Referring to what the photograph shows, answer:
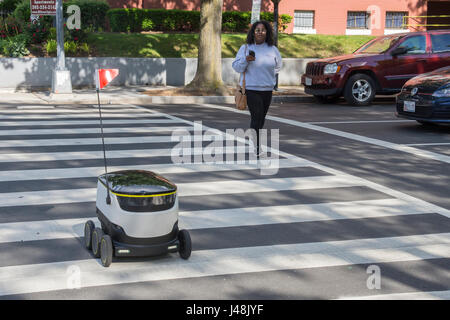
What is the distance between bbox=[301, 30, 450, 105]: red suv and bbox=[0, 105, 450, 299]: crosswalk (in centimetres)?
765

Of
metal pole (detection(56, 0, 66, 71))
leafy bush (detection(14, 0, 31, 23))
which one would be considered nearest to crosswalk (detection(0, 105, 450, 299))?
metal pole (detection(56, 0, 66, 71))

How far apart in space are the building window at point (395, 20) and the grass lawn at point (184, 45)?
6.38m

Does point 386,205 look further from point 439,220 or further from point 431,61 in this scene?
point 431,61

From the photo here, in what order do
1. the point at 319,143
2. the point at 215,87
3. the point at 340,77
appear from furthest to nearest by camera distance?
1. the point at 215,87
2. the point at 340,77
3. the point at 319,143

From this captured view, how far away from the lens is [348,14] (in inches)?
1219

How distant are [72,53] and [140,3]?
7.78 m

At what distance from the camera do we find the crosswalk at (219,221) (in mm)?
4777

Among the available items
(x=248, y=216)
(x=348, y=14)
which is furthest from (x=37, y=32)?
(x=248, y=216)

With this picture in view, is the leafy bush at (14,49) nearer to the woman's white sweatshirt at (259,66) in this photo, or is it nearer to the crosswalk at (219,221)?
the crosswalk at (219,221)

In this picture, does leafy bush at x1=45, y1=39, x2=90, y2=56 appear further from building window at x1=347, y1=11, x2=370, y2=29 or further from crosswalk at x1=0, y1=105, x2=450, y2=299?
building window at x1=347, y1=11, x2=370, y2=29

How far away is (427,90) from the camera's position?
12.0 meters

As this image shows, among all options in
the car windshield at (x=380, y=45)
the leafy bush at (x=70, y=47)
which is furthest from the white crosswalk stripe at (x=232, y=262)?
the leafy bush at (x=70, y=47)

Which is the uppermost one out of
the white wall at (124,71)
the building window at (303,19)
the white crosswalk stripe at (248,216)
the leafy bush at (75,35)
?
the building window at (303,19)

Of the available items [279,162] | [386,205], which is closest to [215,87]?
[279,162]
